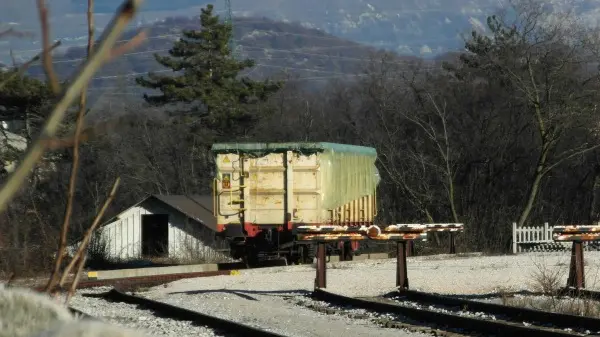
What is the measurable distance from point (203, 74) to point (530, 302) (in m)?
48.3

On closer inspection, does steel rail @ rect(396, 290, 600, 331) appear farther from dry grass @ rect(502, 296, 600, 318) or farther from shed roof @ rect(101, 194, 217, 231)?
shed roof @ rect(101, 194, 217, 231)

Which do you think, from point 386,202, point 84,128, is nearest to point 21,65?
point 84,128

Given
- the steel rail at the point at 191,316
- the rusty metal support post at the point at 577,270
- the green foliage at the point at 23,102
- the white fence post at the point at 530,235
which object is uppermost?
the green foliage at the point at 23,102

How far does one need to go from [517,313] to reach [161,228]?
101 feet

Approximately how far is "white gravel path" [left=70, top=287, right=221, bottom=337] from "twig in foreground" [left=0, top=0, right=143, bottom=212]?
27.0 feet

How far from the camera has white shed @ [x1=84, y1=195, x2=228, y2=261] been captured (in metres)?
39.6

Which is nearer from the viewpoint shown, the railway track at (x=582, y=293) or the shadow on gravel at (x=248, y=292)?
the railway track at (x=582, y=293)

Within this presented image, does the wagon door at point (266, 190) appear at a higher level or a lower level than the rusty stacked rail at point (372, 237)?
higher

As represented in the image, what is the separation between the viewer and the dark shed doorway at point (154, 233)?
41.4 metres

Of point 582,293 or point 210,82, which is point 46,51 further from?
point 210,82

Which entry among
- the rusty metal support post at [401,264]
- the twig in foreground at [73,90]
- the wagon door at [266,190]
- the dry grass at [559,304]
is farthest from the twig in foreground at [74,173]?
the wagon door at [266,190]

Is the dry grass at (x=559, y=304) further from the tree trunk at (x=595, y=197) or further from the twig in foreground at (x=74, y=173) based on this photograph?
the tree trunk at (x=595, y=197)

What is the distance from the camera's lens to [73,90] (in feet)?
5.44

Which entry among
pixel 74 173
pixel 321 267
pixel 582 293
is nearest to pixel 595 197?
pixel 321 267
